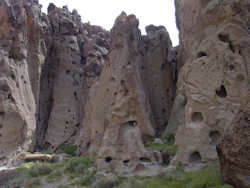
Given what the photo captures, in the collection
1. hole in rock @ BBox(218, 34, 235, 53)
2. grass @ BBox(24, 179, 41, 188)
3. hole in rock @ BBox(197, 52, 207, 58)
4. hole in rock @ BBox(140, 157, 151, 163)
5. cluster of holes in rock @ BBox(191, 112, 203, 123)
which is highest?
hole in rock @ BBox(218, 34, 235, 53)

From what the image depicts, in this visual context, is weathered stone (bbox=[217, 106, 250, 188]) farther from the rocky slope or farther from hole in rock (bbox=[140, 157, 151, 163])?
hole in rock (bbox=[140, 157, 151, 163])

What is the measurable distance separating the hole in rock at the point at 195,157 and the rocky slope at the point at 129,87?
0.06 metres

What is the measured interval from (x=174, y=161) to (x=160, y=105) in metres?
8.17

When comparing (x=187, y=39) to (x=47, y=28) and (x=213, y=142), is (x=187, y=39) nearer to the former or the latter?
(x=213, y=142)

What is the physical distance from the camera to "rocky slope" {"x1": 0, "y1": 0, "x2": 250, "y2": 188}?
1083 centimetres

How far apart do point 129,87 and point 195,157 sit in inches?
191

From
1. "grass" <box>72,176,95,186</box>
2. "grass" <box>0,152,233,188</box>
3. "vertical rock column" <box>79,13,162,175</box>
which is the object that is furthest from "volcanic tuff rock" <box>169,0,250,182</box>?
"grass" <box>72,176,95,186</box>

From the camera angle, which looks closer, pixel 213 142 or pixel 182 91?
pixel 213 142

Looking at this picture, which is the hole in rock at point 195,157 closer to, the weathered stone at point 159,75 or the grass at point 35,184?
the grass at point 35,184

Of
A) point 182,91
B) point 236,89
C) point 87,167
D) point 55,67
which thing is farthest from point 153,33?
point 87,167

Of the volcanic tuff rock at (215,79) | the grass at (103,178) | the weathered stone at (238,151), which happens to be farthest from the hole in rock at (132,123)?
the weathered stone at (238,151)

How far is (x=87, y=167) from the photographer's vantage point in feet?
40.4

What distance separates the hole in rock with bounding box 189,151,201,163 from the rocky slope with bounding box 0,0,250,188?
0.06 m

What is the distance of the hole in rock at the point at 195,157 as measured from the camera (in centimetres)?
1066
